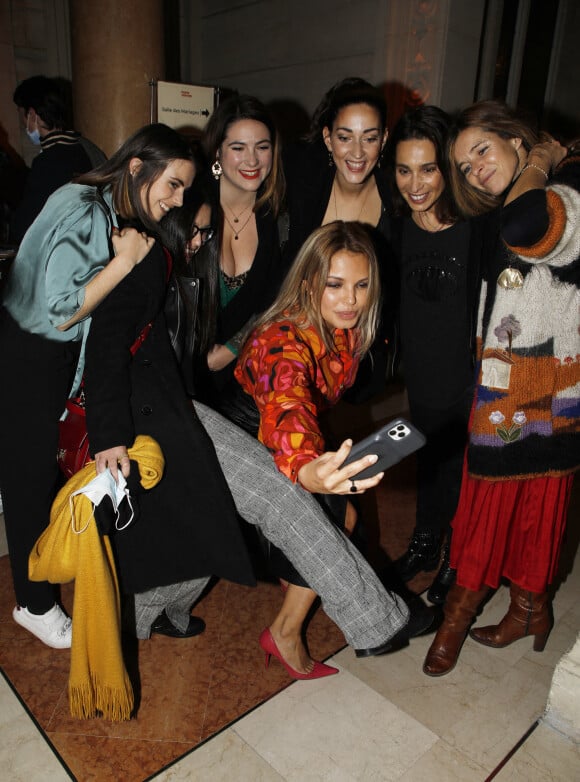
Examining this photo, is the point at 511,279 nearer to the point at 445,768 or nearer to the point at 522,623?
the point at 522,623

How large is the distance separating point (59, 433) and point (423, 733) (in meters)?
1.67

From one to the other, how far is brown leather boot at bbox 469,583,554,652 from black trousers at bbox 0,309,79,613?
6.16 feet

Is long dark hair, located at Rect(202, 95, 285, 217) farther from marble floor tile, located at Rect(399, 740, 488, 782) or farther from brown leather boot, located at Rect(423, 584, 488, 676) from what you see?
marble floor tile, located at Rect(399, 740, 488, 782)

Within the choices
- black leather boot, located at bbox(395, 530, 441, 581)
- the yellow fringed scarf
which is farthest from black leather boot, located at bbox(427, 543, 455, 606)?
the yellow fringed scarf

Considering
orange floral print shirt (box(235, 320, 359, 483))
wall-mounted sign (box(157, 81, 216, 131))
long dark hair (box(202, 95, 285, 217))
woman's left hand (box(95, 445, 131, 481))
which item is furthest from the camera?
wall-mounted sign (box(157, 81, 216, 131))

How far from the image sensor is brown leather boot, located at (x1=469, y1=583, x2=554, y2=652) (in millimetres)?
2363

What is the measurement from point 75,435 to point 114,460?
30cm

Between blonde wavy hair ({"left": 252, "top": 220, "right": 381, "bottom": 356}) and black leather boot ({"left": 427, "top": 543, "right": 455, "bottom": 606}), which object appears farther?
black leather boot ({"left": 427, "top": 543, "right": 455, "bottom": 606})

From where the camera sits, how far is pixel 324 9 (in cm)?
732

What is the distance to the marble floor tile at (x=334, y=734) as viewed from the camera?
1.91m

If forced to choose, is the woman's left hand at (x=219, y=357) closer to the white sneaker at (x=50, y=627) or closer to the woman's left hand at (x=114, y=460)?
Result: the woman's left hand at (x=114, y=460)

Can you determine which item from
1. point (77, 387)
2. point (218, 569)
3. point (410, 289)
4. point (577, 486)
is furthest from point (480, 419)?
point (577, 486)

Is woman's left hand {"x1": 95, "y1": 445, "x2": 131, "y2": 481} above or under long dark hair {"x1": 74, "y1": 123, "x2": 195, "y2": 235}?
under

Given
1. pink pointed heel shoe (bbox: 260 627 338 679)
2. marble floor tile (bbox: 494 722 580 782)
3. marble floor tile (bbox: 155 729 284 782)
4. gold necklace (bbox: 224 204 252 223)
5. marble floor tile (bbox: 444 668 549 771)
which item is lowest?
marble floor tile (bbox: 155 729 284 782)
